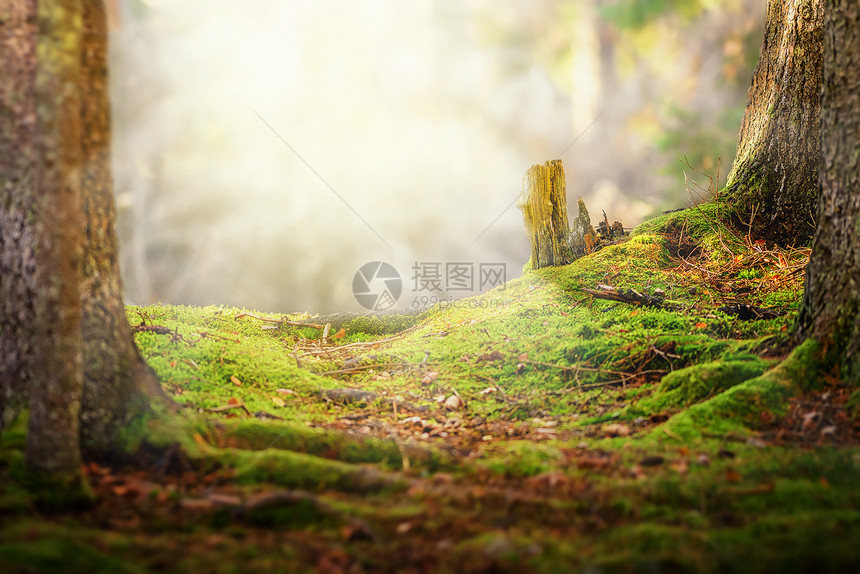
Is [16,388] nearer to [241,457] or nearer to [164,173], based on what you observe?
[241,457]

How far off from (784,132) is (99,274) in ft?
19.7

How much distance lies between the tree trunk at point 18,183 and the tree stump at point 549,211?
4.80 m

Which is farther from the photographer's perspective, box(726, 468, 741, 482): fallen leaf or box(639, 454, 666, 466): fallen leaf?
box(639, 454, 666, 466): fallen leaf

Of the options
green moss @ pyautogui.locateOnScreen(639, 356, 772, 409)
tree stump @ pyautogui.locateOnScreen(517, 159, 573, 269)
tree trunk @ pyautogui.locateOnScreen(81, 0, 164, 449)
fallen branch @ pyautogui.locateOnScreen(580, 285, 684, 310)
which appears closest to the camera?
tree trunk @ pyautogui.locateOnScreen(81, 0, 164, 449)

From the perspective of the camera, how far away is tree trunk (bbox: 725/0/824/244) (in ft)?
15.6

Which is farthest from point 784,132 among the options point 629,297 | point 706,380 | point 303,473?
point 303,473

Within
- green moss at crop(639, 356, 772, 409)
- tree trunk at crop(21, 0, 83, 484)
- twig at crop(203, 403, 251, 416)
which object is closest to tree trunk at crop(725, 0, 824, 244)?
green moss at crop(639, 356, 772, 409)

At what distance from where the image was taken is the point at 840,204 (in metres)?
2.70

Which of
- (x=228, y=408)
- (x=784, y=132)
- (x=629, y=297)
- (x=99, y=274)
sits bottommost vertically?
(x=228, y=408)

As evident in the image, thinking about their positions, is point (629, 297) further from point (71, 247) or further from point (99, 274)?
point (71, 247)

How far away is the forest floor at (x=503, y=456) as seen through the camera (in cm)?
158

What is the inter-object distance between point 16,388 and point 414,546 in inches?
75.8

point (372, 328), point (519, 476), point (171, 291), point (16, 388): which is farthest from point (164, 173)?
point (519, 476)

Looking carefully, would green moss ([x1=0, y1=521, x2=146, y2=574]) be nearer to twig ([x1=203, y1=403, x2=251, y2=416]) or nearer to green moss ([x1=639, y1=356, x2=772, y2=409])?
twig ([x1=203, y1=403, x2=251, y2=416])
